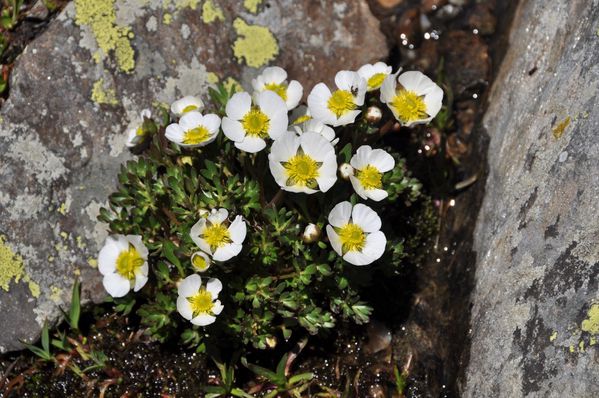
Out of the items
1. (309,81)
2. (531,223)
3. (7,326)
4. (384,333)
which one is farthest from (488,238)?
(7,326)

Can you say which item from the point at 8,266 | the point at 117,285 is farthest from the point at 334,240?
the point at 8,266

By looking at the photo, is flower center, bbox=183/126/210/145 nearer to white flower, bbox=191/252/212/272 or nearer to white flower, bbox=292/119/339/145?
white flower, bbox=292/119/339/145

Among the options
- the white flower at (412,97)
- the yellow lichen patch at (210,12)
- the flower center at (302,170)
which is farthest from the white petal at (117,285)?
the yellow lichen patch at (210,12)

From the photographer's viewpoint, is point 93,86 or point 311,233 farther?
point 93,86

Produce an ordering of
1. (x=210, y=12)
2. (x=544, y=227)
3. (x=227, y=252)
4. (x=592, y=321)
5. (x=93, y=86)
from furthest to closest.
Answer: (x=210, y=12) → (x=93, y=86) → (x=227, y=252) → (x=544, y=227) → (x=592, y=321)

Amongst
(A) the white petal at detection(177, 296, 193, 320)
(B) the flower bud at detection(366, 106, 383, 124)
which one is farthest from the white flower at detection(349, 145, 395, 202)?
(A) the white petal at detection(177, 296, 193, 320)

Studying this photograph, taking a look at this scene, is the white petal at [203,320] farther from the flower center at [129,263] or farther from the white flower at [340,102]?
the white flower at [340,102]

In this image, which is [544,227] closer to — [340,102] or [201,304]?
[340,102]

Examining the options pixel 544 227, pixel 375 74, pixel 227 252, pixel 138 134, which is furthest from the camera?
pixel 138 134
